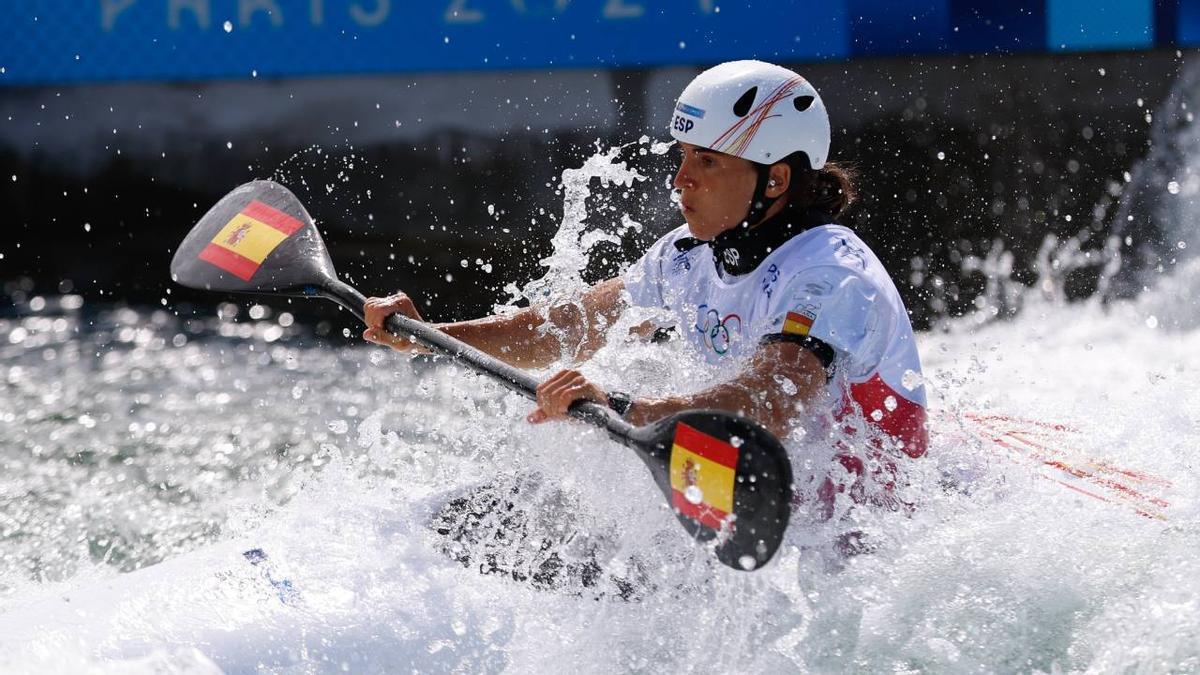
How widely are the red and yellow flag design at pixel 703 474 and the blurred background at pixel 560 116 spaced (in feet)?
15.2

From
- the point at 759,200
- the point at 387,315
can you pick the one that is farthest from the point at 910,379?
the point at 387,315

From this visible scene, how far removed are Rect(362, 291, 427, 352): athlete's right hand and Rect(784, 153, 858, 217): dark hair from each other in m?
1.00

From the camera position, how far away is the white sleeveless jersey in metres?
2.72

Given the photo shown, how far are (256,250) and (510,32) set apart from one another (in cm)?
413

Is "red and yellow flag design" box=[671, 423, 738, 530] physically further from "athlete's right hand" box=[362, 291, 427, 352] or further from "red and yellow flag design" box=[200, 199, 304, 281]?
"red and yellow flag design" box=[200, 199, 304, 281]

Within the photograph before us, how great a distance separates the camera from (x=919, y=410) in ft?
9.46

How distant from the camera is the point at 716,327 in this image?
3104 mm

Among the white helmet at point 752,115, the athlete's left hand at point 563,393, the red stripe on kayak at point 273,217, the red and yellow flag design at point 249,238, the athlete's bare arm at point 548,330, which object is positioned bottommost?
the athlete's bare arm at point 548,330

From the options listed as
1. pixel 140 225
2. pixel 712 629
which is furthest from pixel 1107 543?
pixel 140 225

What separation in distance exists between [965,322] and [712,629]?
5.03m

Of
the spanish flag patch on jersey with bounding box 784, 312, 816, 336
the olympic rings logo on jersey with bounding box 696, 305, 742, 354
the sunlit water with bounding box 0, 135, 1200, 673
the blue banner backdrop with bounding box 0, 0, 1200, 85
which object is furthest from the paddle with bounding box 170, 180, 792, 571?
the blue banner backdrop with bounding box 0, 0, 1200, 85

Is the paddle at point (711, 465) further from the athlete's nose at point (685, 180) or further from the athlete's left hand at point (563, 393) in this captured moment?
the athlete's nose at point (685, 180)

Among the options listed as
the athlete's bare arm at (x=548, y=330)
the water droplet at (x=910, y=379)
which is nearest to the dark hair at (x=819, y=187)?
the water droplet at (x=910, y=379)

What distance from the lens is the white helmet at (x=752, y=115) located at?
2938 millimetres
